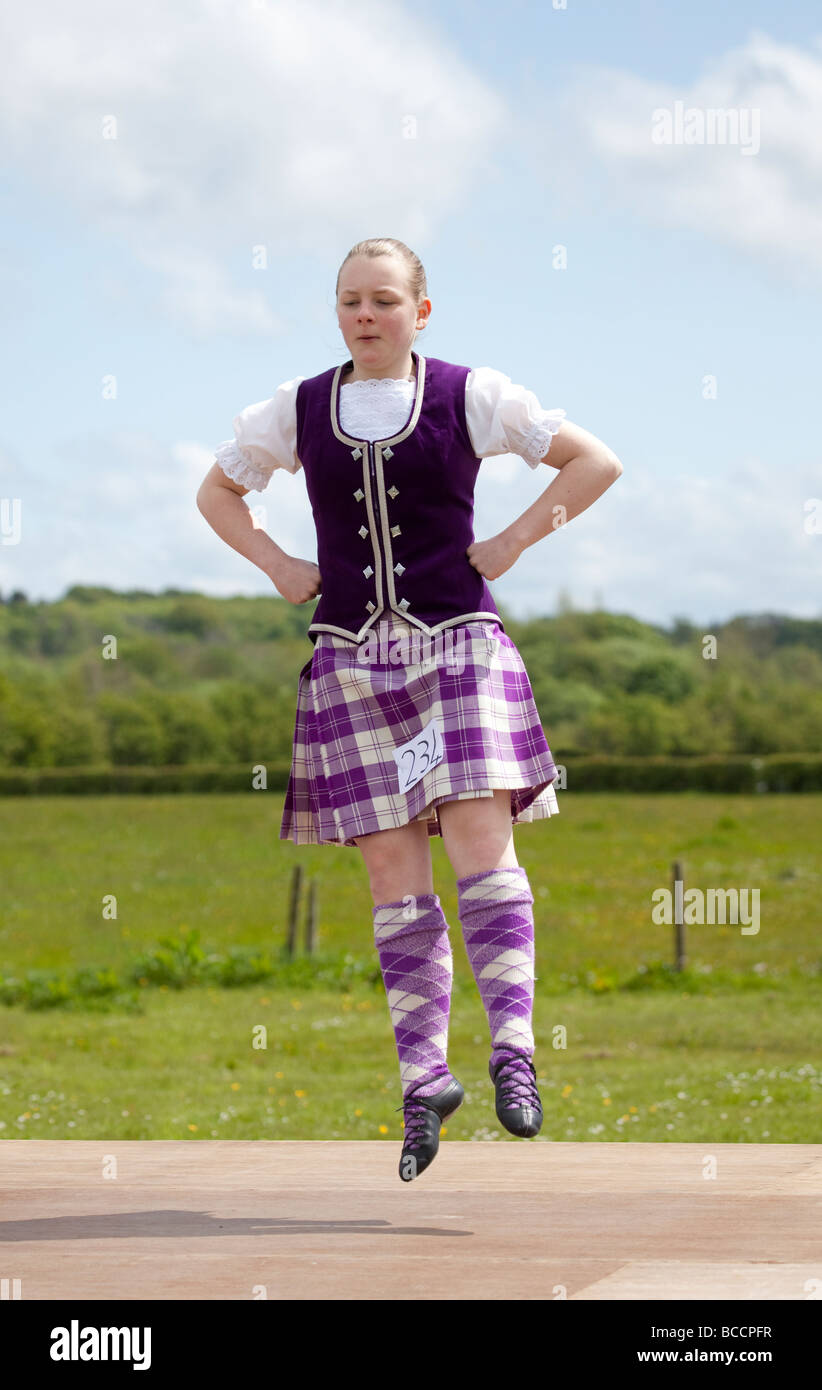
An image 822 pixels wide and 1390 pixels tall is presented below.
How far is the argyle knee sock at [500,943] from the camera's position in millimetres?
3174

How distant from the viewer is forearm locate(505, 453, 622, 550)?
10.8 feet

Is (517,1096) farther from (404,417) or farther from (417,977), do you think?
(404,417)

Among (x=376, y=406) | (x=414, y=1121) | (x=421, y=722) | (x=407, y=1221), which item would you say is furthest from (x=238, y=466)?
(x=407, y=1221)

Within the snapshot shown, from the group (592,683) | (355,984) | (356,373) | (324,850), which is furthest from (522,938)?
(592,683)

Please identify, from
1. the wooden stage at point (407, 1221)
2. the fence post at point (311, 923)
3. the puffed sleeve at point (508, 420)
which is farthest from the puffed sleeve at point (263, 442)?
the fence post at point (311, 923)

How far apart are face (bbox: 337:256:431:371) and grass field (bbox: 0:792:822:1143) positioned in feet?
7.91

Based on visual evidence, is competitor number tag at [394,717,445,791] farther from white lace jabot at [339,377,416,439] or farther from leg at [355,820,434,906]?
white lace jabot at [339,377,416,439]

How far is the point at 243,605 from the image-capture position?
51.1 meters

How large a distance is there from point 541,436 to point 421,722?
2.24 feet

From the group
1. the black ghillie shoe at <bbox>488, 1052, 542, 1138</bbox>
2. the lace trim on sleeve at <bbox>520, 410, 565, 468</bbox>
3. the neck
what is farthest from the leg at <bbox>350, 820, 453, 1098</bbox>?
the neck

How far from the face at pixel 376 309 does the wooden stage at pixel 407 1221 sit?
6.13 feet

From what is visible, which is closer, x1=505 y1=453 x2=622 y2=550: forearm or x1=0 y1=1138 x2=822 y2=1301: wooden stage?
x1=0 y1=1138 x2=822 y2=1301: wooden stage

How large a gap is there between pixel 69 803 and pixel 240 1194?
3669 cm

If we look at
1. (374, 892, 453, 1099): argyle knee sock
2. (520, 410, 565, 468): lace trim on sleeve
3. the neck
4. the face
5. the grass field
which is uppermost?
the face
